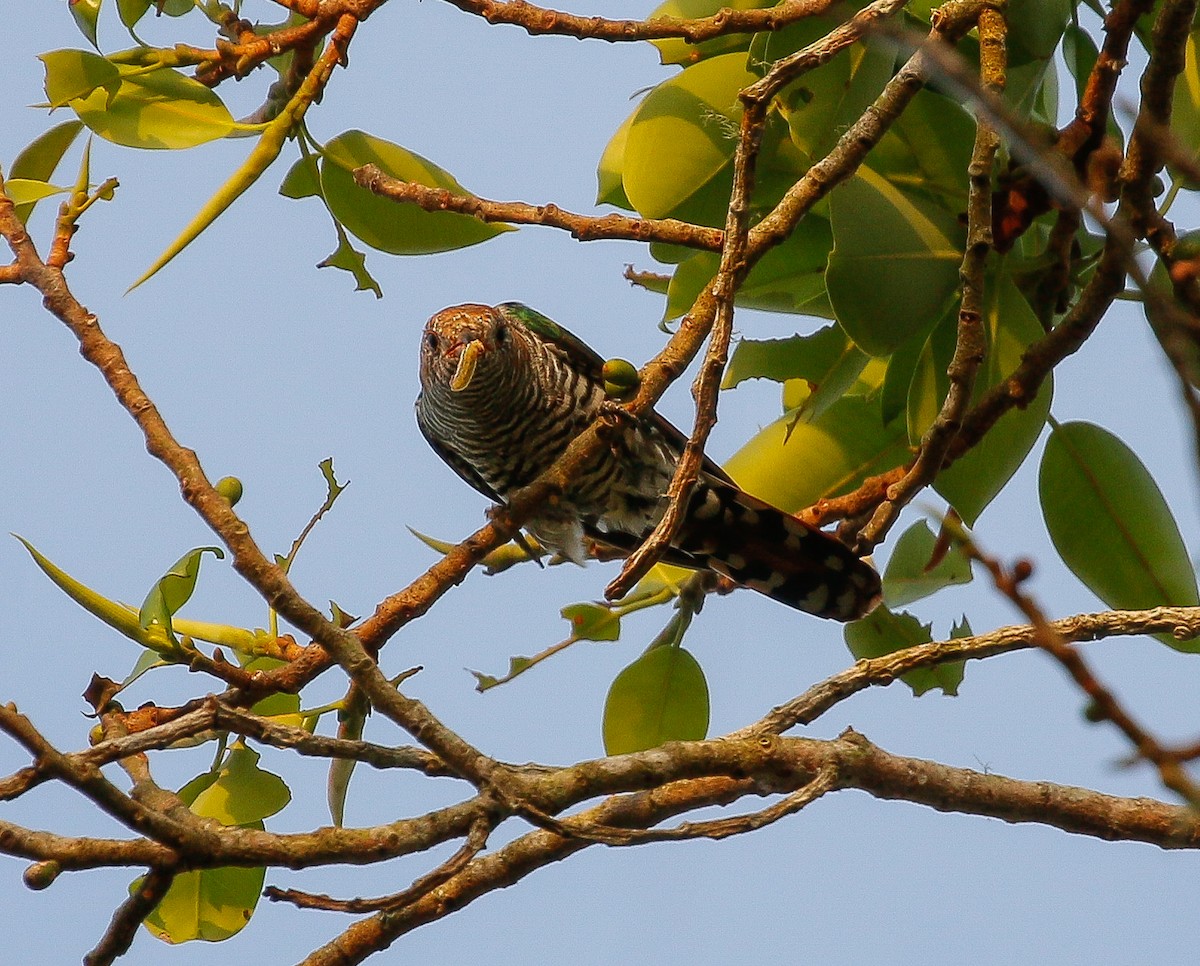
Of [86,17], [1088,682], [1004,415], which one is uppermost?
[86,17]

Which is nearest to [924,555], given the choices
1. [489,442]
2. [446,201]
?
[446,201]

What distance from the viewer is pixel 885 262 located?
7.80 ft

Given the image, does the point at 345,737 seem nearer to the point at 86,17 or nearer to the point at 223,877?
the point at 223,877

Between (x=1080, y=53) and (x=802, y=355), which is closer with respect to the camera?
(x=1080, y=53)

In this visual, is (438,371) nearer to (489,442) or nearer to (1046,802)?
(489,442)

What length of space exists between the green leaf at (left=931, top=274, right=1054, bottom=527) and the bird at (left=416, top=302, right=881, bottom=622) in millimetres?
552

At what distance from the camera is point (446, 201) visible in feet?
7.86

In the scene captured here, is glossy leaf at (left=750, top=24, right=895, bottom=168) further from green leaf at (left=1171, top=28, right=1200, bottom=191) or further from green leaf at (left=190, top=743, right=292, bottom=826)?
green leaf at (left=190, top=743, right=292, bottom=826)

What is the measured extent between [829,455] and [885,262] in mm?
648

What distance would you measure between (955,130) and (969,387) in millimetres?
620

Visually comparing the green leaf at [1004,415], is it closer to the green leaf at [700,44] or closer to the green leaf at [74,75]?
the green leaf at [700,44]

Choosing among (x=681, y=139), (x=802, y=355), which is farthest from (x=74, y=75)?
(x=802, y=355)

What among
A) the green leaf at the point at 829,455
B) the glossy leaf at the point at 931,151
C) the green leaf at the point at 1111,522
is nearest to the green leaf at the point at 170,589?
the green leaf at the point at 829,455

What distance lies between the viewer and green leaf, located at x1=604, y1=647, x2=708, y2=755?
9.09 feet
